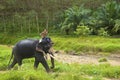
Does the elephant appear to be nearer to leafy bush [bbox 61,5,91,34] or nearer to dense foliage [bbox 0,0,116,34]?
leafy bush [bbox 61,5,91,34]

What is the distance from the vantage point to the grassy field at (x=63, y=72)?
37.7ft

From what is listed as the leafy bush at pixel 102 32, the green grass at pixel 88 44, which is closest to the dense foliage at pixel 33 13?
the leafy bush at pixel 102 32

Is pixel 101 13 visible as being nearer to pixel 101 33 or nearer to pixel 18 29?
pixel 101 33

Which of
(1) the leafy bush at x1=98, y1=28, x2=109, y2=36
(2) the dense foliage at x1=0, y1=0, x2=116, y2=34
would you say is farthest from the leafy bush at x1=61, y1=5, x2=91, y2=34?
(1) the leafy bush at x1=98, y1=28, x2=109, y2=36

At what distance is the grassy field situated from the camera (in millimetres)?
11495

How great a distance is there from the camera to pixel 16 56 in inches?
585

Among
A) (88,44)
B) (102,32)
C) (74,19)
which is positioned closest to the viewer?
(88,44)

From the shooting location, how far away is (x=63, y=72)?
14.9 meters

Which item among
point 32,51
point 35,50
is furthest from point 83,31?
point 35,50

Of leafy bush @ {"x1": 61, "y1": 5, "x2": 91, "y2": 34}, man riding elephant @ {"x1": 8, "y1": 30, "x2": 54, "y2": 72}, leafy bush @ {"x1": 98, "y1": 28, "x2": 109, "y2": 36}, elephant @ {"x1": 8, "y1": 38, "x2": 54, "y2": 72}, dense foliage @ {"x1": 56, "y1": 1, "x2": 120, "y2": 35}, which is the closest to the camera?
man riding elephant @ {"x1": 8, "y1": 30, "x2": 54, "y2": 72}

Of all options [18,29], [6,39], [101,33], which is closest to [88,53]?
[101,33]

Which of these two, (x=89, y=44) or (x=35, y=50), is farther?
(x=89, y=44)

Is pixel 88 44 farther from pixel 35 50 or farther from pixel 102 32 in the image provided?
pixel 35 50

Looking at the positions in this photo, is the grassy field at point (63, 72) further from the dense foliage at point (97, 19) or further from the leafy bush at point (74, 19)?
the dense foliage at point (97, 19)
